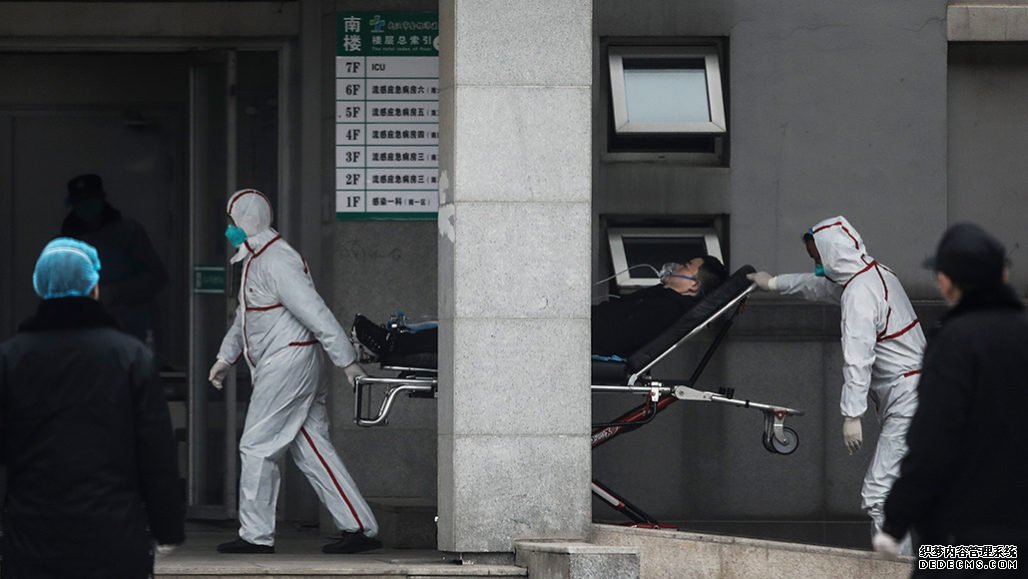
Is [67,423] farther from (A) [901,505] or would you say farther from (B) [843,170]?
(B) [843,170]

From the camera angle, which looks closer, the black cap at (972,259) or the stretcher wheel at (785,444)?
the black cap at (972,259)

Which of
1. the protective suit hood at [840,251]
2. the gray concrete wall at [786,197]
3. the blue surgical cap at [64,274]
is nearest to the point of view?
the blue surgical cap at [64,274]

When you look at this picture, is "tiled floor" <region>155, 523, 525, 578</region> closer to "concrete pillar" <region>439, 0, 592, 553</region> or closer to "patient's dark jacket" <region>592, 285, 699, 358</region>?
"concrete pillar" <region>439, 0, 592, 553</region>

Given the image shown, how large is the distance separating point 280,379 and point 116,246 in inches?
114

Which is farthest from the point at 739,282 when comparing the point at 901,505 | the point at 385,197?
the point at 901,505

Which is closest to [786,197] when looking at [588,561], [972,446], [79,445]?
[588,561]

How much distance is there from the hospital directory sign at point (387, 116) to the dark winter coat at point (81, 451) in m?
5.44

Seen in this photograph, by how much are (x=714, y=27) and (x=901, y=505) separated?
21.0 ft

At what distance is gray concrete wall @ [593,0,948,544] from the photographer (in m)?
11.8

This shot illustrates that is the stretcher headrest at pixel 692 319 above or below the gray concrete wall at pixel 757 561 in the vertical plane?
above

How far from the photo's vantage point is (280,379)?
10219 mm

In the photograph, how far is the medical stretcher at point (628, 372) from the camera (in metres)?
10.1

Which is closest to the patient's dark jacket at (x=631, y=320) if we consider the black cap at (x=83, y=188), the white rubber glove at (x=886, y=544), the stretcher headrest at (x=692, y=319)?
the stretcher headrest at (x=692, y=319)

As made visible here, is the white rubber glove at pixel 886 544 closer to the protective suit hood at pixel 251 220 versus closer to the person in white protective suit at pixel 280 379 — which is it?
the person in white protective suit at pixel 280 379
